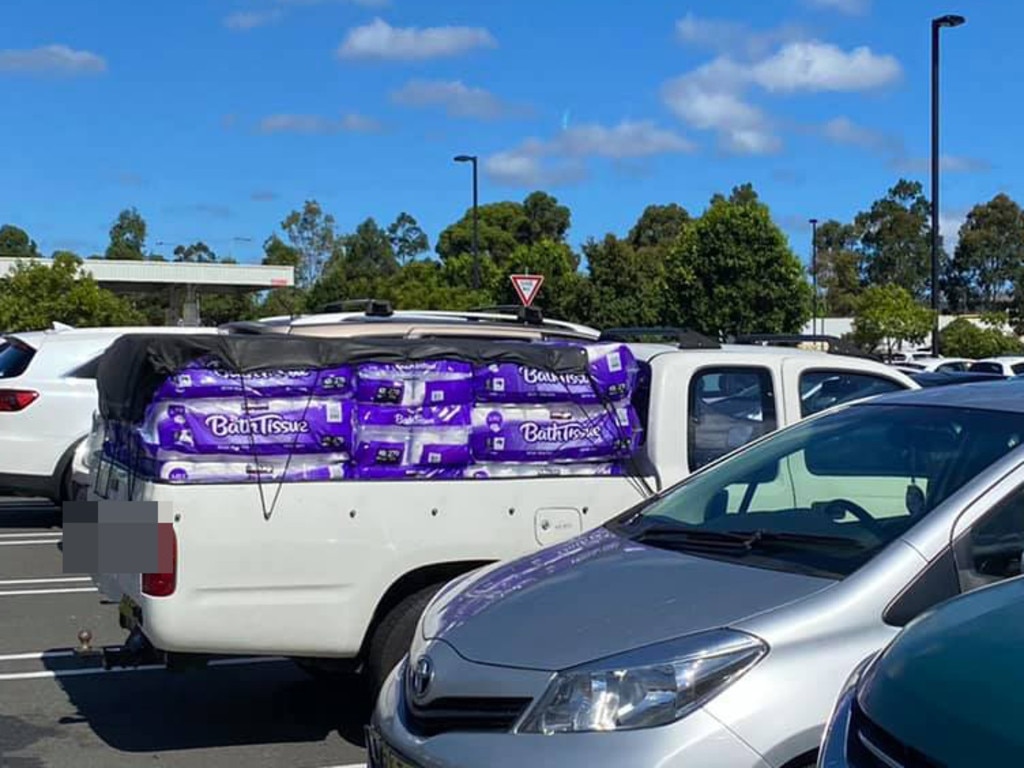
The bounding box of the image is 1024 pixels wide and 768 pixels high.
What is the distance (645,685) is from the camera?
3.32 metres

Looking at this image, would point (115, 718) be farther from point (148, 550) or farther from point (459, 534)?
point (459, 534)

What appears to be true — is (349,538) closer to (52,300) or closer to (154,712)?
(154,712)

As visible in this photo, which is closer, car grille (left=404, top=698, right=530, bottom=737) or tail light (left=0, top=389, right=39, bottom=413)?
car grille (left=404, top=698, right=530, bottom=737)

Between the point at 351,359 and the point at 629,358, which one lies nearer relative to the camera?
the point at 351,359

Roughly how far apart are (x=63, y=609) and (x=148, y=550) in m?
4.03

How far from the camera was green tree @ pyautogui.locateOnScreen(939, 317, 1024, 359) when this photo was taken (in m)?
49.0

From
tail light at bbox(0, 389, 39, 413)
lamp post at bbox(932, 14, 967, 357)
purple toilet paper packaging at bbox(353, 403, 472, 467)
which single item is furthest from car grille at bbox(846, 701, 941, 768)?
lamp post at bbox(932, 14, 967, 357)

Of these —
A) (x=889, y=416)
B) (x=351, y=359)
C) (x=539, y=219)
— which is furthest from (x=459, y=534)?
(x=539, y=219)

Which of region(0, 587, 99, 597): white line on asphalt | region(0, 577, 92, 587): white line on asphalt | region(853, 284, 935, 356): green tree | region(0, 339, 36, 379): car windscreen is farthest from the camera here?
region(853, 284, 935, 356): green tree

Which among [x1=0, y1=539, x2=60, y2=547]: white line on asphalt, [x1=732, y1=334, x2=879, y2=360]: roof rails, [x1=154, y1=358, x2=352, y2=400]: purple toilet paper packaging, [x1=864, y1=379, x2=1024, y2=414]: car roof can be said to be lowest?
[x1=0, y1=539, x2=60, y2=547]: white line on asphalt

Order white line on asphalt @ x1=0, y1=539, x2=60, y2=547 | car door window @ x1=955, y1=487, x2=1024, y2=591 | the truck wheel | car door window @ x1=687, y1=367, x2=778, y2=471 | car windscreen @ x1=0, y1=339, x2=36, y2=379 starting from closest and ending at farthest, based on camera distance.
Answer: car door window @ x1=955, y1=487, x2=1024, y2=591
the truck wheel
car door window @ x1=687, y1=367, x2=778, y2=471
white line on asphalt @ x1=0, y1=539, x2=60, y2=547
car windscreen @ x1=0, y1=339, x2=36, y2=379

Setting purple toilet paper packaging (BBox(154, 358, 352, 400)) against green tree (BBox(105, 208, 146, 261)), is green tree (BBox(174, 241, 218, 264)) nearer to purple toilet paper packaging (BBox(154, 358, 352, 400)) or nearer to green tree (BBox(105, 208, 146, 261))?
green tree (BBox(105, 208, 146, 261))

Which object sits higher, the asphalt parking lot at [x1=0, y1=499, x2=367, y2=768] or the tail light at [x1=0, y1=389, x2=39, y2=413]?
the tail light at [x1=0, y1=389, x2=39, y2=413]

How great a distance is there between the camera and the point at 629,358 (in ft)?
20.0
